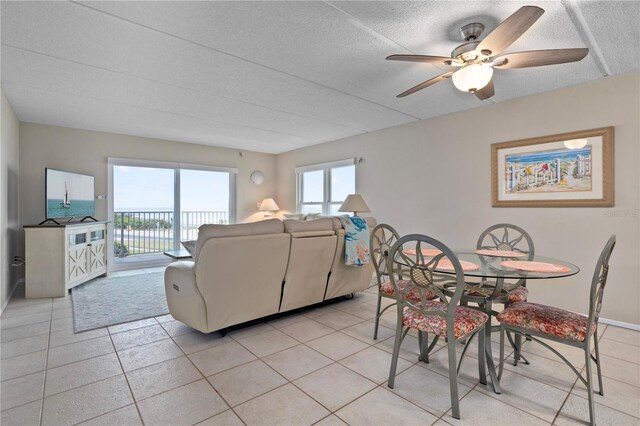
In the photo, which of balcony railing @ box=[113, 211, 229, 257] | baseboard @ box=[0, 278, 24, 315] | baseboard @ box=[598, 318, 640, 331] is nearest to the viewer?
baseboard @ box=[598, 318, 640, 331]

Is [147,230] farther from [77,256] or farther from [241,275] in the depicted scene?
[241,275]

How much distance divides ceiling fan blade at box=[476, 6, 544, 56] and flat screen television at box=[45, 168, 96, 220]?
A: 4.99 metres

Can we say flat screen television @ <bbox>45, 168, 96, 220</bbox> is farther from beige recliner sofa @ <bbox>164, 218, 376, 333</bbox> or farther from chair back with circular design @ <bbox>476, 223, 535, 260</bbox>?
chair back with circular design @ <bbox>476, 223, 535, 260</bbox>

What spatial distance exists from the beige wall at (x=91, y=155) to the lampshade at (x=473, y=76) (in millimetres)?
5287

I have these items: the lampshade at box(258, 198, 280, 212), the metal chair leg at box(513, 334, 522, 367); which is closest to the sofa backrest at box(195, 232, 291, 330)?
the metal chair leg at box(513, 334, 522, 367)

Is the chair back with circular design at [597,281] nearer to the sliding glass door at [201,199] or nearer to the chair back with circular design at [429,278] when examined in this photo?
the chair back with circular design at [429,278]

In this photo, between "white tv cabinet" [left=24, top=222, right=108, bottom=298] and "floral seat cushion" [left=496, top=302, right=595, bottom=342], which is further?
"white tv cabinet" [left=24, top=222, right=108, bottom=298]

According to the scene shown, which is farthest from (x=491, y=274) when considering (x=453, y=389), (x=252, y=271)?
(x=252, y=271)

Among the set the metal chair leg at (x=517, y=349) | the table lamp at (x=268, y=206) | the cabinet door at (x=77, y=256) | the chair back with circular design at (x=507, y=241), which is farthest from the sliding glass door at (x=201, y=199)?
the metal chair leg at (x=517, y=349)

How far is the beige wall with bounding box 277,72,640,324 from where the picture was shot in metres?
2.86

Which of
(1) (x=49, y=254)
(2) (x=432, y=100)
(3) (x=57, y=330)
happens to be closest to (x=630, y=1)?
(2) (x=432, y=100)

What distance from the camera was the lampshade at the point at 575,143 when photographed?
306cm

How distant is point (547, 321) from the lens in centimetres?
178

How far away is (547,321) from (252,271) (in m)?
2.04
